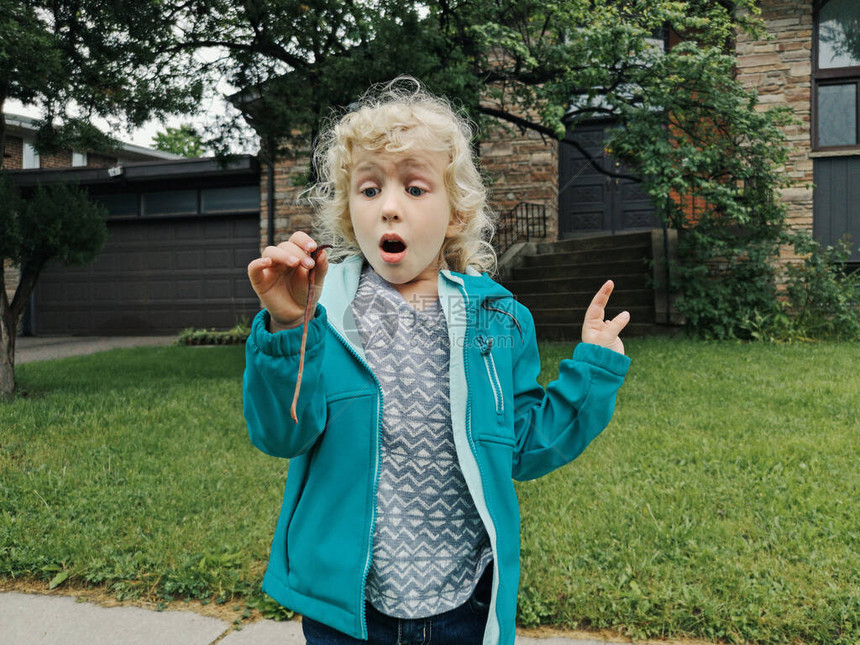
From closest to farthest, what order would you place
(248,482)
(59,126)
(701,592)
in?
(701,592) < (248,482) < (59,126)

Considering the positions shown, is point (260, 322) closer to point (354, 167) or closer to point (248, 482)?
point (354, 167)

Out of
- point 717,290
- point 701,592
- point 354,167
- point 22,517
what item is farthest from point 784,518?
point 717,290

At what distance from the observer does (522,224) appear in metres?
12.0

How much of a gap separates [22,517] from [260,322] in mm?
2976

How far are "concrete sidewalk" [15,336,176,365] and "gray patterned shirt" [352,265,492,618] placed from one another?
10027 mm

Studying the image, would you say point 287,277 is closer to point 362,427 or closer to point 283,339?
point 283,339

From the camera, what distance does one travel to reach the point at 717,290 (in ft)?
28.9

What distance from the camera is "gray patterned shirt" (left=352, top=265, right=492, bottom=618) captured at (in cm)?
121

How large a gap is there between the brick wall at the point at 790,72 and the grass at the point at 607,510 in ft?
17.4

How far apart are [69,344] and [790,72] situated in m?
13.1

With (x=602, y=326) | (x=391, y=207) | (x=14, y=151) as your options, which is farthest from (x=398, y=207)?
(x=14, y=151)

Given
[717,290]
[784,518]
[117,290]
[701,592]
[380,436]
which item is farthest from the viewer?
[117,290]

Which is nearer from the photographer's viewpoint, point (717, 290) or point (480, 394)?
point (480, 394)

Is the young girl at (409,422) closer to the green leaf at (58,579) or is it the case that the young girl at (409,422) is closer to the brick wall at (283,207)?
the green leaf at (58,579)
